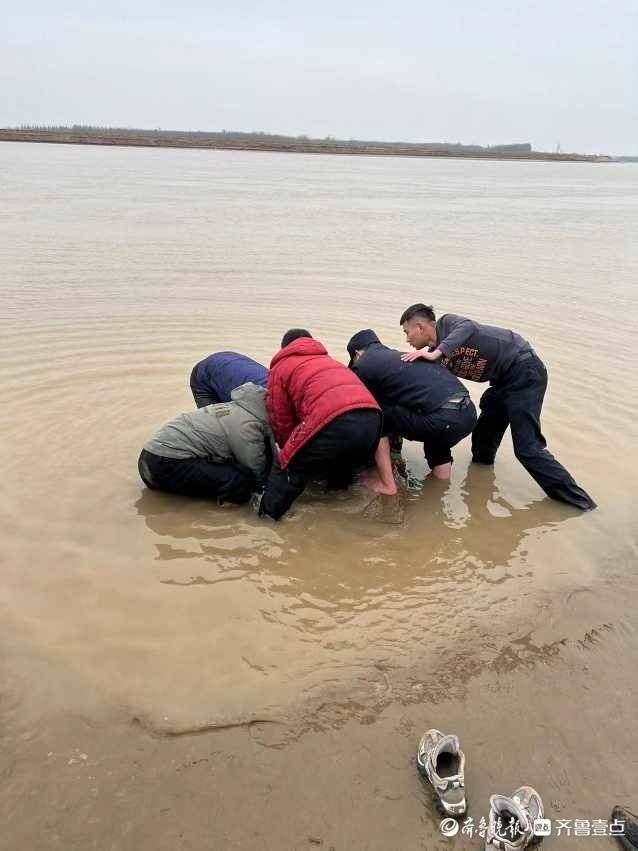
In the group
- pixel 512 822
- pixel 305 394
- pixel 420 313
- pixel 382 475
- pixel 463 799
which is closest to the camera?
pixel 512 822

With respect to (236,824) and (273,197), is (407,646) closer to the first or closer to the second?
(236,824)

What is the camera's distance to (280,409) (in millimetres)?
4500

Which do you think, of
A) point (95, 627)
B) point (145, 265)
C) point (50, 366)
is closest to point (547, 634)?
point (95, 627)

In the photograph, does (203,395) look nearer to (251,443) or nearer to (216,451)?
(216,451)

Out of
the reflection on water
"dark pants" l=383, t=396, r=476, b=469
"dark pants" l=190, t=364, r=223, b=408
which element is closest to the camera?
the reflection on water

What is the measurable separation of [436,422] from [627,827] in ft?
9.10

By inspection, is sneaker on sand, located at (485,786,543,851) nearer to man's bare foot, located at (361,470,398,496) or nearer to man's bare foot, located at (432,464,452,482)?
man's bare foot, located at (361,470,398,496)

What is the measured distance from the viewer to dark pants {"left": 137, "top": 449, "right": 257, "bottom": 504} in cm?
472

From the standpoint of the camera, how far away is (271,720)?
303 centimetres

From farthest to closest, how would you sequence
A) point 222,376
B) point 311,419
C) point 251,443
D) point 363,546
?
point 222,376 → point 251,443 → point 363,546 → point 311,419

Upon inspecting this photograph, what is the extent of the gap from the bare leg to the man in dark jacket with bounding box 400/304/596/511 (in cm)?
71

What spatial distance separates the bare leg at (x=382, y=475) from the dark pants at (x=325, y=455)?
0.29 metres

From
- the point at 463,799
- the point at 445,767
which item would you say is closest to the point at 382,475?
the point at 445,767

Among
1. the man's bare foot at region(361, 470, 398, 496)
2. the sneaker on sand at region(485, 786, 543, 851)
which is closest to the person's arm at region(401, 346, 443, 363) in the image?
the man's bare foot at region(361, 470, 398, 496)
